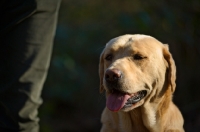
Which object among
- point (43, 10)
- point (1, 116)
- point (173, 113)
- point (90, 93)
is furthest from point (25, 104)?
point (90, 93)

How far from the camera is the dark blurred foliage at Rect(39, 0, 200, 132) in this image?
705 cm

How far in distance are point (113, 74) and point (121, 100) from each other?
0.25 meters

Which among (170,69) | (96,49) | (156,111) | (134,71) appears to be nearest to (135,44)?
(134,71)

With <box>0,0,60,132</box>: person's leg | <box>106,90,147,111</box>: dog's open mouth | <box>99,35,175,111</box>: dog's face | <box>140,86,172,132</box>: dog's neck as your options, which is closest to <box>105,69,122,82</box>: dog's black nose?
<box>99,35,175,111</box>: dog's face

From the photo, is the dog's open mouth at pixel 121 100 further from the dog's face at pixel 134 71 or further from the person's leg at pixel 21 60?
the person's leg at pixel 21 60

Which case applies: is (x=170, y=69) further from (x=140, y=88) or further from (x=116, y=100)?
(x=116, y=100)

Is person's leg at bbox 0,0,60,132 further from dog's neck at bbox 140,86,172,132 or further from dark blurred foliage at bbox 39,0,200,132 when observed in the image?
dark blurred foliage at bbox 39,0,200,132

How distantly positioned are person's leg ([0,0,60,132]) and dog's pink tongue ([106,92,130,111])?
2.22ft

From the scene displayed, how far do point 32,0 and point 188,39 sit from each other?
3226 mm

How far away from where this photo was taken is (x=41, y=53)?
4469 millimetres

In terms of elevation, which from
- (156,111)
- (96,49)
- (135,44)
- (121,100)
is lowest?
(96,49)

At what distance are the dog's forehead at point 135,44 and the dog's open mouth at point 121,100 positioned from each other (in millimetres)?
366

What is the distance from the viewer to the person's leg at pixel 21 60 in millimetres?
4359

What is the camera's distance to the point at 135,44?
442 centimetres
